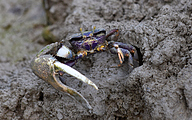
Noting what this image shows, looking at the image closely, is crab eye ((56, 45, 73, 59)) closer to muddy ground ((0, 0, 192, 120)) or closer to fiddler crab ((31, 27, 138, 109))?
fiddler crab ((31, 27, 138, 109))

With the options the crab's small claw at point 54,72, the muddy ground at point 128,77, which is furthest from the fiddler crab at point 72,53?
the muddy ground at point 128,77

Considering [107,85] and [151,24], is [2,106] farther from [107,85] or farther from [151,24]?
[151,24]

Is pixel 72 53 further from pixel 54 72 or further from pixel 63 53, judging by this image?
pixel 54 72

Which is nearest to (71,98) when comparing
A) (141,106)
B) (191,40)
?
(141,106)

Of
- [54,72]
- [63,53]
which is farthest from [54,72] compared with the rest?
[63,53]

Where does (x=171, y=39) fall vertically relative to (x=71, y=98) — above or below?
above

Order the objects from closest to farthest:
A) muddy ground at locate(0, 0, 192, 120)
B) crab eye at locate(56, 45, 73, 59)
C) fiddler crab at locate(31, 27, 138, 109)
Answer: muddy ground at locate(0, 0, 192, 120)
fiddler crab at locate(31, 27, 138, 109)
crab eye at locate(56, 45, 73, 59)

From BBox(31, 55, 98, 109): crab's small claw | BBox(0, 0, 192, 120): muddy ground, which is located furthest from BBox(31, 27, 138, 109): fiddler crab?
BBox(0, 0, 192, 120): muddy ground

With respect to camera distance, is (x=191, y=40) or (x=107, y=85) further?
(x=107, y=85)
